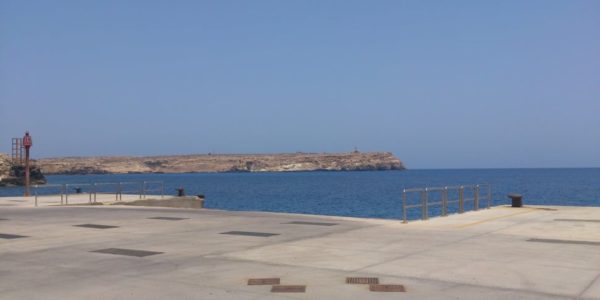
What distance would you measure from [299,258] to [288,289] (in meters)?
3.17

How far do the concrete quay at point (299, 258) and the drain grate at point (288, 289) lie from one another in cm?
10

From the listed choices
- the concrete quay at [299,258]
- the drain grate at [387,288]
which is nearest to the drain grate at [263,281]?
the concrete quay at [299,258]

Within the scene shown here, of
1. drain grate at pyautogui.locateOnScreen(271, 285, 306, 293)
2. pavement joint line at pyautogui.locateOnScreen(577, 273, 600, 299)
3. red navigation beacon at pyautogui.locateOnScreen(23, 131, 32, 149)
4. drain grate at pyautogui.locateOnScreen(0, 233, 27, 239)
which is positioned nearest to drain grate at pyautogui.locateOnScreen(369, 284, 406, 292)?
drain grate at pyautogui.locateOnScreen(271, 285, 306, 293)

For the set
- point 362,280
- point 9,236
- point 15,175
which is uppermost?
point 362,280

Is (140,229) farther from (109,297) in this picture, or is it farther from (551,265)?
(551,265)

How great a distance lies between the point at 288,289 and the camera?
959 centimetres

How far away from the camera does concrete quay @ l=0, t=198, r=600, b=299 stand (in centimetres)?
964

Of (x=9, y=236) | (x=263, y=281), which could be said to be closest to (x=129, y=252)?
(x=263, y=281)

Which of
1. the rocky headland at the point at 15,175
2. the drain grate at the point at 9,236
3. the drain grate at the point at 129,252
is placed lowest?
the rocky headland at the point at 15,175

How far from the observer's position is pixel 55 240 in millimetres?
15984

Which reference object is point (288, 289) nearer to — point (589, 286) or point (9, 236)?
point (589, 286)

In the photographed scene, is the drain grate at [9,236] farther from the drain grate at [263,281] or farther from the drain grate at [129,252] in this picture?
the drain grate at [263,281]

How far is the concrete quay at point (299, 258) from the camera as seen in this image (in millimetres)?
9641

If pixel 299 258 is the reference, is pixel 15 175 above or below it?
below
